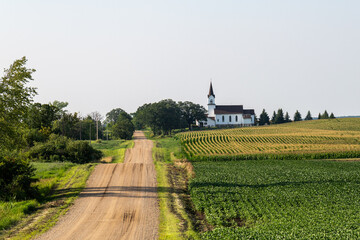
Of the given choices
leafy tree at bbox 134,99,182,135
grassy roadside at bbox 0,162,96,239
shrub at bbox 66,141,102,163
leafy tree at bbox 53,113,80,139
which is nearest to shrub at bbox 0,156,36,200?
grassy roadside at bbox 0,162,96,239

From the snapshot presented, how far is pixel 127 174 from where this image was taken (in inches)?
1159

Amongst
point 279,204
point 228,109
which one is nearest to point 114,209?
point 279,204

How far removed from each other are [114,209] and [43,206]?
491 centimetres

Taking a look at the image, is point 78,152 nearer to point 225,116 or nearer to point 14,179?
point 14,179

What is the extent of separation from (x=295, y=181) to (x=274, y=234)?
15.5m

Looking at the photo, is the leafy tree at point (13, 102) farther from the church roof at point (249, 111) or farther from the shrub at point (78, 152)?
the church roof at point (249, 111)

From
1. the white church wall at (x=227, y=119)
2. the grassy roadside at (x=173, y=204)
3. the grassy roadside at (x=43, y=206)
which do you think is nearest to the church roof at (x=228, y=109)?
the white church wall at (x=227, y=119)

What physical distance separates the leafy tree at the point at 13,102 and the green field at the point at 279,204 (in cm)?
1414

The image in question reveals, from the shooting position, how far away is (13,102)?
76.1 feet

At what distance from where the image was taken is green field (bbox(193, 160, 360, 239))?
1451 cm

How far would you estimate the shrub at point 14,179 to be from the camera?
840 inches

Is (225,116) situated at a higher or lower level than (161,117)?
higher

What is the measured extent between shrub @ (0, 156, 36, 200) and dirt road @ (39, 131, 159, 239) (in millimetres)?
3839

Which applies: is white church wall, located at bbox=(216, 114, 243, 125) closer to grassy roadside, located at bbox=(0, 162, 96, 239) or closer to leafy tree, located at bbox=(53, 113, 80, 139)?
leafy tree, located at bbox=(53, 113, 80, 139)
